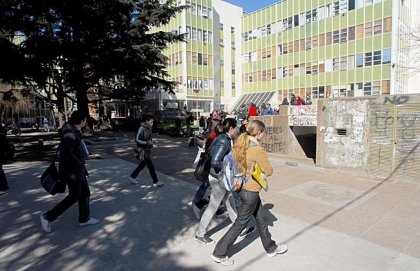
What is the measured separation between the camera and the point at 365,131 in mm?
9016

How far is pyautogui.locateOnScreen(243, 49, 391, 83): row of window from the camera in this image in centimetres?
3559

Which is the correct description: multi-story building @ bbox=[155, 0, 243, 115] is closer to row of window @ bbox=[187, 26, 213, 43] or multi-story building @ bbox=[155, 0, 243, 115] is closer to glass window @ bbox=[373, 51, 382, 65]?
row of window @ bbox=[187, 26, 213, 43]

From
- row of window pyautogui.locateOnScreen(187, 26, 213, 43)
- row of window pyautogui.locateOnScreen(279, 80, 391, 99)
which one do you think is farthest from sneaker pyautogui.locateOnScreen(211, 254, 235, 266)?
row of window pyautogui.locateOnScreen(187, 26, 213, 43)

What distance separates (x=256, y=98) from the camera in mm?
48562

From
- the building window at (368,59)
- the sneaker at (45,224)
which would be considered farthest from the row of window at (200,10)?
the sneaker at (45,224)

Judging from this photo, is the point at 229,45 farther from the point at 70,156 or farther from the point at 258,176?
the point at 258,176

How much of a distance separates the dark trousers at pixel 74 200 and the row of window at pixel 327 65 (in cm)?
3731

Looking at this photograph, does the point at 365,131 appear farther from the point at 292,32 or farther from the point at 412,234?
the point at 292,32

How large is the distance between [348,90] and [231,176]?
38596 mm

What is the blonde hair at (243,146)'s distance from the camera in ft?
12.5

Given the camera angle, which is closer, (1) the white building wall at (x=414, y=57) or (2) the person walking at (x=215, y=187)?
(2) the person walking at (x=215, y=187)

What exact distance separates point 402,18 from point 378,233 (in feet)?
126

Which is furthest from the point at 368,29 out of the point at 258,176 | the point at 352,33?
the point at 258,176

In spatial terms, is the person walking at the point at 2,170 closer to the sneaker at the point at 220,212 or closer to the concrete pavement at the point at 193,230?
the concrete pavement at the point at 193,230
